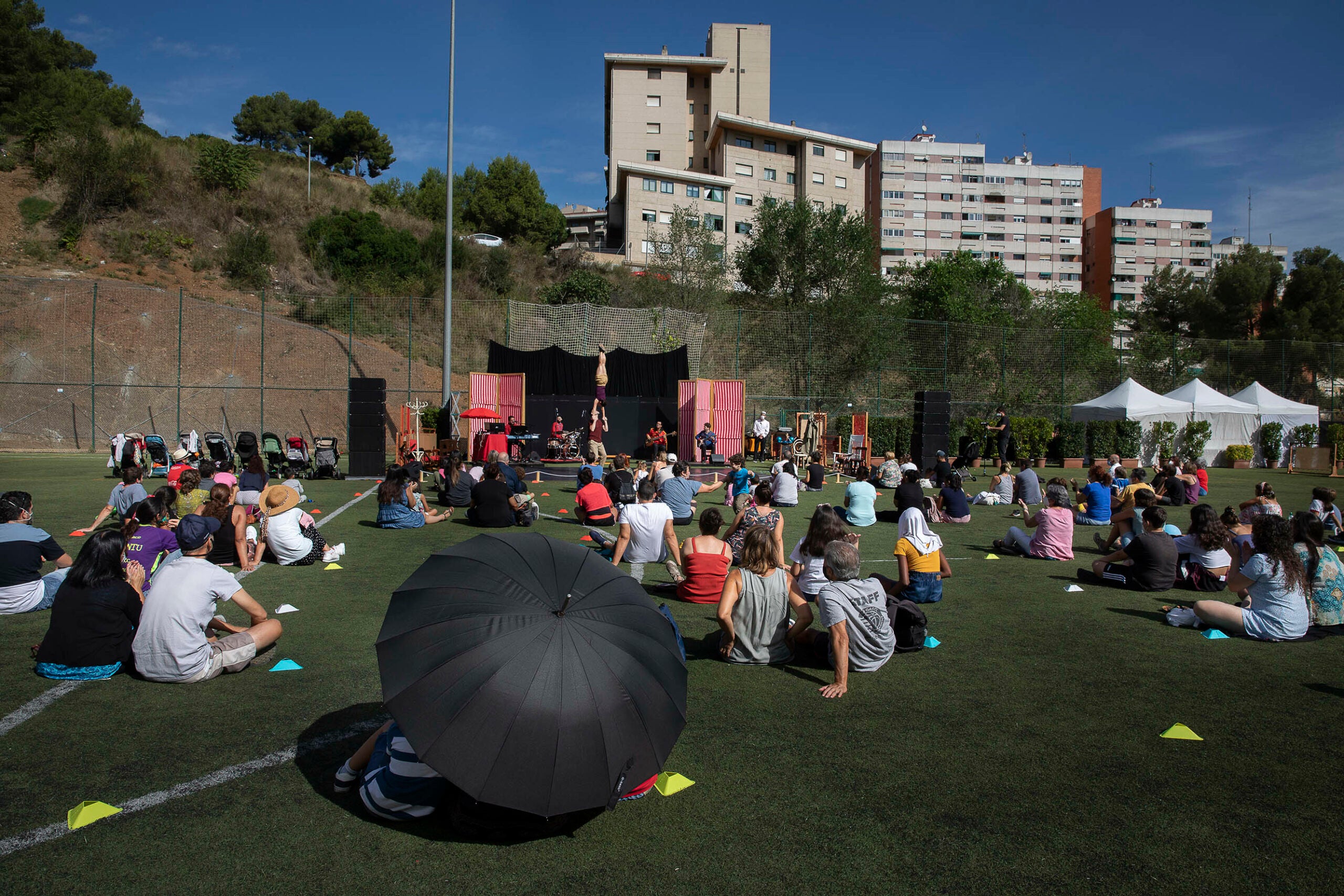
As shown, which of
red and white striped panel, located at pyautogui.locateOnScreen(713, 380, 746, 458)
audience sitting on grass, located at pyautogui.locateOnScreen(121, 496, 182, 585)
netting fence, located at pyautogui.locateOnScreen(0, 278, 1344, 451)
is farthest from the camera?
red and white striped panel, located at pyautogui.locateOnScreen(713, 380, 746, 458)

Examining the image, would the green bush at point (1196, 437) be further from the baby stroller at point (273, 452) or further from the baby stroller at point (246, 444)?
the baby stroller at point (246, 444)

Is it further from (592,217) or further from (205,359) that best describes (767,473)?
(592,217)

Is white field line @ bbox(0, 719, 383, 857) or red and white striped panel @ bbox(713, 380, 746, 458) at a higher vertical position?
red and white striped panel @ bbox(713, 380, 746, 458)

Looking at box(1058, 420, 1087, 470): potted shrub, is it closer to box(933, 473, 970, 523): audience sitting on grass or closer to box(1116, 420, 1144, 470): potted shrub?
box(1116, 420, 1144, 470): potted shrub

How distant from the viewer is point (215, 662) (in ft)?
16.6

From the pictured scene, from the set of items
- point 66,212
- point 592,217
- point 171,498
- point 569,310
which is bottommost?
point 171,498

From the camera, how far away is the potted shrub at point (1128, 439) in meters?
26.0

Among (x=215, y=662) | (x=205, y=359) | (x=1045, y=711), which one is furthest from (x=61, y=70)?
(x=1045, y=711)

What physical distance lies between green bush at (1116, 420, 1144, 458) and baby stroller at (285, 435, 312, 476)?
78.8 ft

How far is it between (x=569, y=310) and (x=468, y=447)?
21.1ft

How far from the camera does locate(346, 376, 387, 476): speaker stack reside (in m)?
17.6

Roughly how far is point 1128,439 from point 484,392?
20806 millimetres

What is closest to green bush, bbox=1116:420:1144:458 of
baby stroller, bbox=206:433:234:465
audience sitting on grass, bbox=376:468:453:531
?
audience sitting on grass, bbox=376:468:453:531

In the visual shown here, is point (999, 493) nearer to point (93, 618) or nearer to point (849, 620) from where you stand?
point (849, 620)
